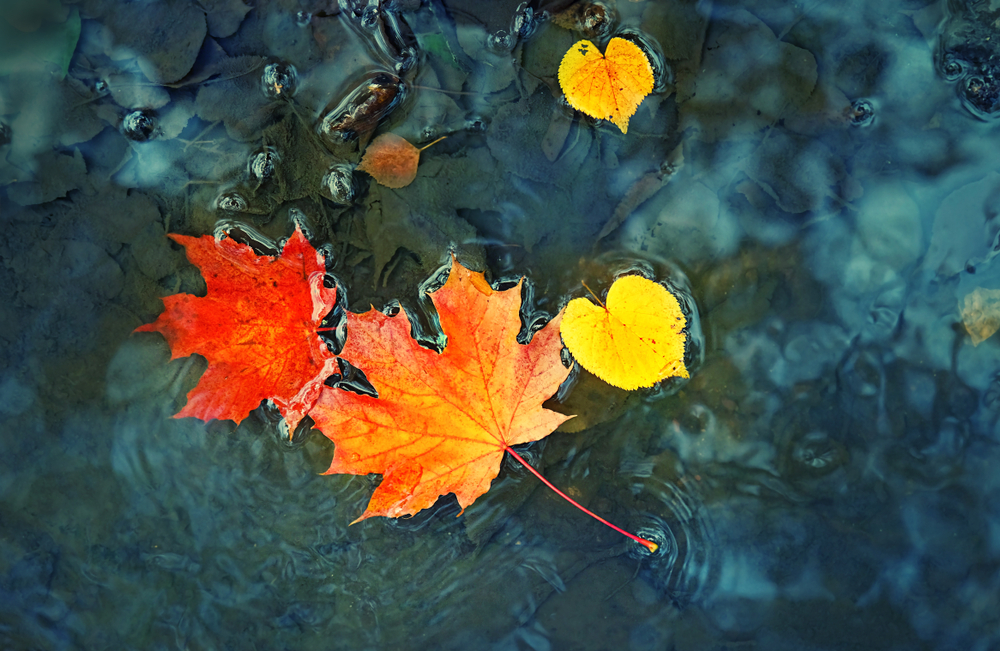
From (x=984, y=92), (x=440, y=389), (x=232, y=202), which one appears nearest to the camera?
(x=440, y=389)

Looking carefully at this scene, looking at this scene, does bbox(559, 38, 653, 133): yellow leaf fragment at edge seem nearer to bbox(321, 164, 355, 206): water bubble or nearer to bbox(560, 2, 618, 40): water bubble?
bbox(560, 2, 618, 40): water bubble

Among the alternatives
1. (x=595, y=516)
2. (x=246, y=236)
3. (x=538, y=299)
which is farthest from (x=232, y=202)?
(x=595, y=516)

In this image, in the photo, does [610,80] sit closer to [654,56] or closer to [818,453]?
[654,56]

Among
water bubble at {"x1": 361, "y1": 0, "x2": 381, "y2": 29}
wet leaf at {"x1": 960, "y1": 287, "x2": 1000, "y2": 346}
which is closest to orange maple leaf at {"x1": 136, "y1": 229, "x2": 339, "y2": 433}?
water bubble at {"x1": 361, "y1": 0, "x2": 381, "y2": 29}

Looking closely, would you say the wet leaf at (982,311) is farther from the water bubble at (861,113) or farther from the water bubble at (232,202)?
the water bubble at (232,202)

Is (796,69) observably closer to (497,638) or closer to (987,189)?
(987,189)

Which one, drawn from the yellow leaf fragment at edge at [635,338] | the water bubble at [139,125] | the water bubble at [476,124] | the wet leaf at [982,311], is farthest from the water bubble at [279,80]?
the wet leaf at [982,311]

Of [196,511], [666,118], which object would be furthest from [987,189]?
[196,511]
